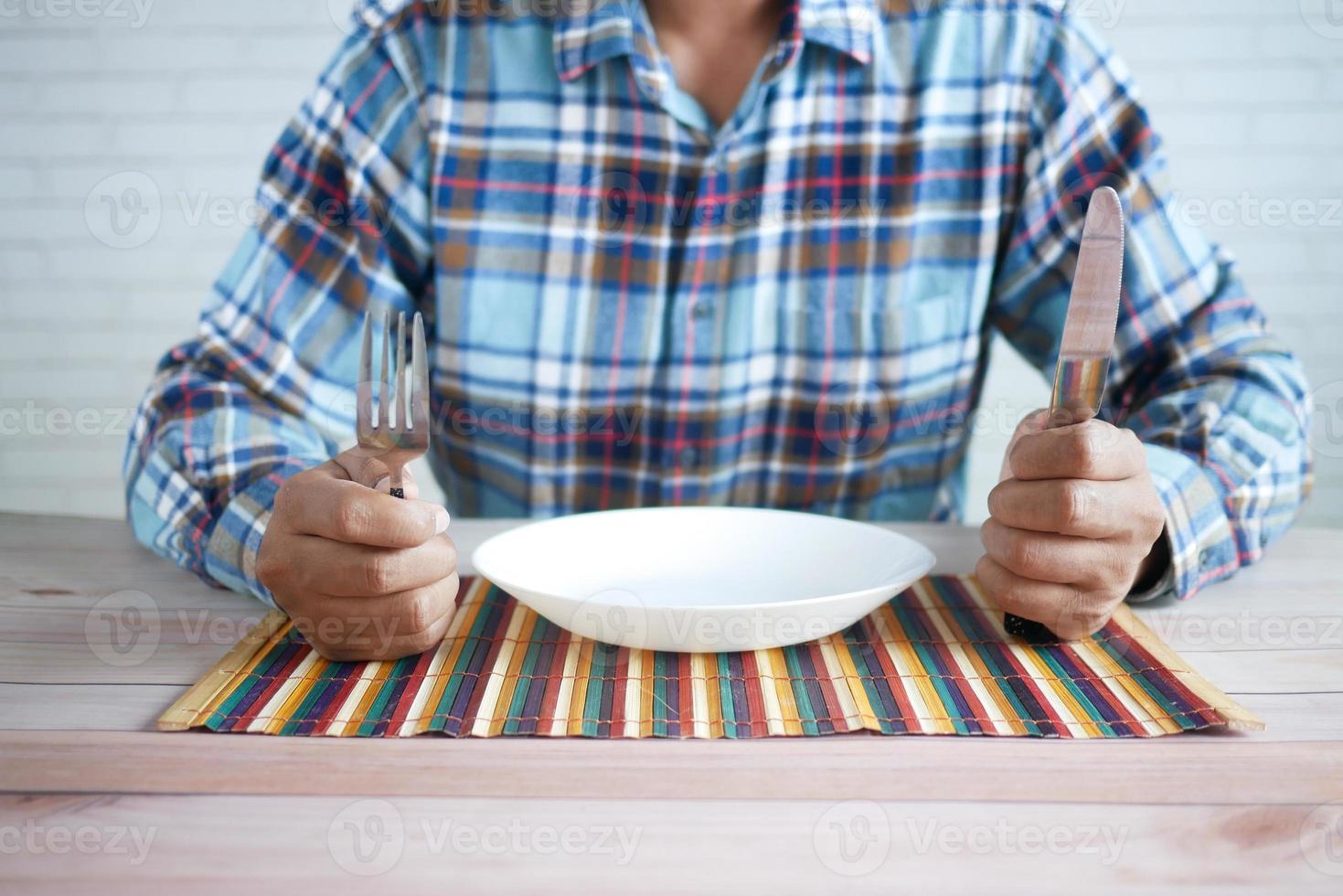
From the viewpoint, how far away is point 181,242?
247cm

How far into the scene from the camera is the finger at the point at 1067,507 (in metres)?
0.72

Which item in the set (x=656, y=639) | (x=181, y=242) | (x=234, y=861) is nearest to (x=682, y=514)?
(x=656, y=639)

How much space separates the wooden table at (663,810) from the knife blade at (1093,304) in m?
0.23

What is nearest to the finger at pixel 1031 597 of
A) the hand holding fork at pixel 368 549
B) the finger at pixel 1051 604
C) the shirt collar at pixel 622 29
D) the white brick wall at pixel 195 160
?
the finger at pixel 1051 604

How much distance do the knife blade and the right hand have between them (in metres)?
0.43

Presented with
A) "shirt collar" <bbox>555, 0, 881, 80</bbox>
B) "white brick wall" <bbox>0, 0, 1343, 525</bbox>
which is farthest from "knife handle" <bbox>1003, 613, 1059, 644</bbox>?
"white brick wall" <bbox>0, 0, 1343, 525</bbox>

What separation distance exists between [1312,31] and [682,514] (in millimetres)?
2140

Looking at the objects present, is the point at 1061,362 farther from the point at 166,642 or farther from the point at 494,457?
the point at 494,457

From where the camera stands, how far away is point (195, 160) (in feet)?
7.90

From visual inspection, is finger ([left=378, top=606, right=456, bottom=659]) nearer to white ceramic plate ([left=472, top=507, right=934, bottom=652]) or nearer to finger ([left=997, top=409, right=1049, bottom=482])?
white ceramic plate ([left=472, top=507, right=934, bottom=652])

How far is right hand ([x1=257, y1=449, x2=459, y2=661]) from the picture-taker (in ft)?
2.26

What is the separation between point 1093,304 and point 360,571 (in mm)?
514

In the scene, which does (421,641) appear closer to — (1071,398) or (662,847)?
(662,847)

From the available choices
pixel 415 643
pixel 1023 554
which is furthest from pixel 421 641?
pixel 1023 554
